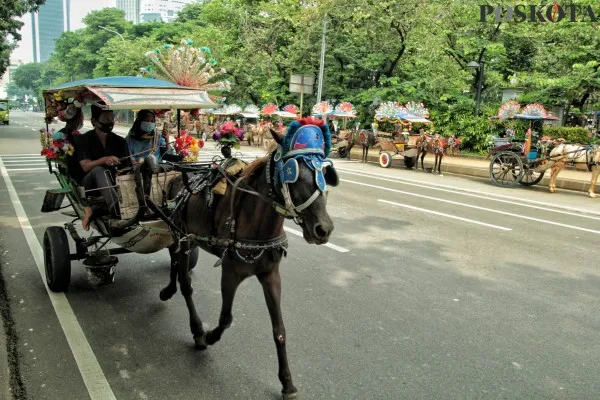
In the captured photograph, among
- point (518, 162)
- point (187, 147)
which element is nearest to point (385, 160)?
point (518, 162)

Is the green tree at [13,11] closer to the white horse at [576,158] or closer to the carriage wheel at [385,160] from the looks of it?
the carriage wheel at [385,160]

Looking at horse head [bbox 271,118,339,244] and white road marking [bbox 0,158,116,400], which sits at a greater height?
horse head [bbox 271,118,339,244]

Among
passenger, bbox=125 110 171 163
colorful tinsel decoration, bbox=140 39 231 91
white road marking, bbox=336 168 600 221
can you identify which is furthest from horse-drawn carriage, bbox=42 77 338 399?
white road marking, bbox=336 168 600 221

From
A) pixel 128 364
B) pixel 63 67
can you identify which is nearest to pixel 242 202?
pixel 128 364

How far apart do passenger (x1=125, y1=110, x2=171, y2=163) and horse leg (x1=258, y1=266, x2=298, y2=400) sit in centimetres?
279

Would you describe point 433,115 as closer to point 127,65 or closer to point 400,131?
point 400,131

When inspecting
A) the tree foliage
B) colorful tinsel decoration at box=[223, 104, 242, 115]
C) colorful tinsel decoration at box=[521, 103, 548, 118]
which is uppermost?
the tree foliage

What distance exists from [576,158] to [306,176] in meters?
13.2

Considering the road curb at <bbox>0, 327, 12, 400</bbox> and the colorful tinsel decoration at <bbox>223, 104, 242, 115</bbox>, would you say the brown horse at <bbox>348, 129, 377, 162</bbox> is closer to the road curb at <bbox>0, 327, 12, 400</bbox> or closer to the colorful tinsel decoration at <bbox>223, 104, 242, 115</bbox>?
the colorful tinsel decoration at <bbox>223, 104, 242, 115</bbox>

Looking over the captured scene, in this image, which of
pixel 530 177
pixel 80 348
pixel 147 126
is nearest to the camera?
pixel 80 348

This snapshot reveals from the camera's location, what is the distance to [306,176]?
9.75 ft

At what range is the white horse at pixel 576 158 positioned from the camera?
1319cm

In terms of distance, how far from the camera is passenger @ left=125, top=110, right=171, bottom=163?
5.72m

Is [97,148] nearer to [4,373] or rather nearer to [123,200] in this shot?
[123,200]
